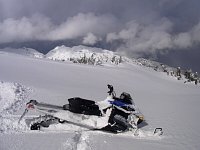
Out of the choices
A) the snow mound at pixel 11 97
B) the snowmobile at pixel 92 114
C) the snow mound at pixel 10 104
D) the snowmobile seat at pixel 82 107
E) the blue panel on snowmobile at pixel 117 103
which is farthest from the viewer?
the snow mound at pixel 11 97

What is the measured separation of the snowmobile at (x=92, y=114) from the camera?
31.9 feet

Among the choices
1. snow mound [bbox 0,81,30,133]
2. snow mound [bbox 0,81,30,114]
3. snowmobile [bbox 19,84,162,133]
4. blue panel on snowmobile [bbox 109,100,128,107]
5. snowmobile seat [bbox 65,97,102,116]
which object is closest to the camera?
snow mound [bbox 0,81,30,133]

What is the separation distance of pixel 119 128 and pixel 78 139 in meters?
1.81

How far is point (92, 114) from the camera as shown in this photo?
1011 centimetres

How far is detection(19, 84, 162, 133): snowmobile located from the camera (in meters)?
9.73

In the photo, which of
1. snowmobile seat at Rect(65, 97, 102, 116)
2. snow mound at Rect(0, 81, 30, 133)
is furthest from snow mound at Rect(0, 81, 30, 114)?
snowmobile seat at Rect(65, 97, 102, 116)

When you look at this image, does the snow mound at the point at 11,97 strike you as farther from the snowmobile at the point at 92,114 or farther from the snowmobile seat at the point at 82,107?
the snowmobile seat at the point at 82,107

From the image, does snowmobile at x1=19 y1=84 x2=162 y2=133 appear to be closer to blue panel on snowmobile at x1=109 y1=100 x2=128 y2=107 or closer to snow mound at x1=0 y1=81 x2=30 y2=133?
blue panel on snowmobile at x1=109 y1=100 x2=128 y2=107

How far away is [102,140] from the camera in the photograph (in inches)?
344

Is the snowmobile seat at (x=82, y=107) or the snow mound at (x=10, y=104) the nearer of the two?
the snow mound at (x=10, y=104)

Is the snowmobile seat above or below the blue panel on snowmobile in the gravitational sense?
below

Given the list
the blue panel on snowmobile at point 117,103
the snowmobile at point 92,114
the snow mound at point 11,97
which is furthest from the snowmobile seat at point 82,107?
the snow mound at point 11,97

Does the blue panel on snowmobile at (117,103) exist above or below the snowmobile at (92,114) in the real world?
above

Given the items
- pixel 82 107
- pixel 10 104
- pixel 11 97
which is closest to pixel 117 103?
pixel 82 107
